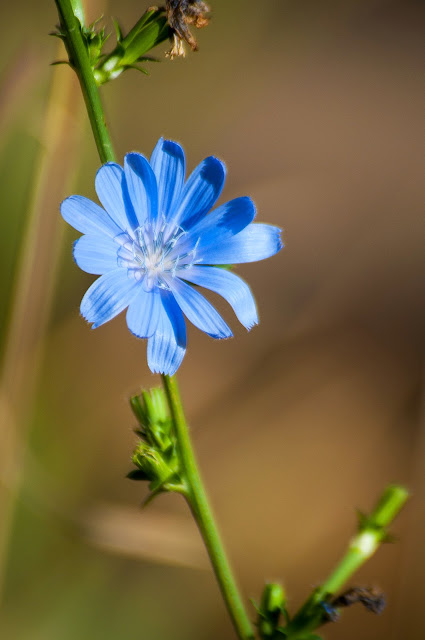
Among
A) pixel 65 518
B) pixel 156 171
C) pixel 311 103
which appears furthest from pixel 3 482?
pixel 311 103

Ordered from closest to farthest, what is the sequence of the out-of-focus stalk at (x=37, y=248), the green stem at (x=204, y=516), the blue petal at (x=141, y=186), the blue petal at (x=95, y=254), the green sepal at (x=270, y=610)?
the blue petal at (x=95, y=254) → the blue petal at (x=141, y=186) → the green stem at (x=204, y=516) → the green sepal at (x=270, y=610) → the out-of-focus stalk at (x=37, y=248)

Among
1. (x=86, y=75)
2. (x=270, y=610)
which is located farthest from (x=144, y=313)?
(x=270, y=610)

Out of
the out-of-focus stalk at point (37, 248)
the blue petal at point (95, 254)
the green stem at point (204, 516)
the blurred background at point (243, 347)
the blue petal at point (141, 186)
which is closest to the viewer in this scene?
the blue petal at point (95, 254)

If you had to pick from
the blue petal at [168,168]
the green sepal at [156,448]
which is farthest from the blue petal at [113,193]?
the green sepal at [156,448]

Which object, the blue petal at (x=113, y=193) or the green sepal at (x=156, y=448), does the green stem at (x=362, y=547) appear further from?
the blue petal at (x=113, y=193)

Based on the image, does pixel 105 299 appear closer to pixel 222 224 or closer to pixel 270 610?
pixel 222 224
